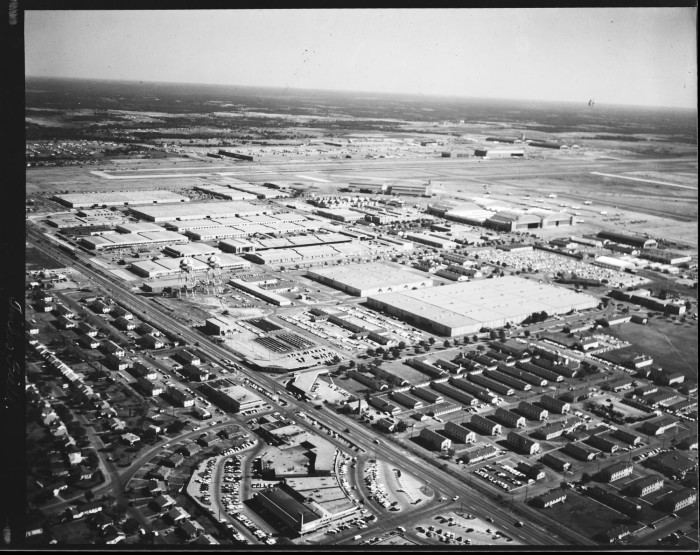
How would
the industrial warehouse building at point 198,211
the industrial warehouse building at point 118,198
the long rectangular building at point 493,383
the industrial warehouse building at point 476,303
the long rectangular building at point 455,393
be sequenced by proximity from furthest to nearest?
1. the industrial warehouse building at point 118,198
2. the industrial warehouse building at point 198,211
3. the industrial warehouse building at point 476,303
4. the long rectangular building at point 493,383
5. the long rectangular building at point 455,393

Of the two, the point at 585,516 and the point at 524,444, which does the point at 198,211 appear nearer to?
the point at 524,444

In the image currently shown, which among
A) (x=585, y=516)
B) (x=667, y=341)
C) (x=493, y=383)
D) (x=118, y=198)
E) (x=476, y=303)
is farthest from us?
(x=118, y=198)

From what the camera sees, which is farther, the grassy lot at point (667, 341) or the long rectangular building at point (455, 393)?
the grassy lot at point (667, 341)

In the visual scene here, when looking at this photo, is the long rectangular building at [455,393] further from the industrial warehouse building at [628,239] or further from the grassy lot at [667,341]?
the industrial warehouse building at [628,239]

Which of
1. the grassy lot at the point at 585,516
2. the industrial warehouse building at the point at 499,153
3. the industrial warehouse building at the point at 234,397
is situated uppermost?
the industrial warehouse building at the point at 499,153

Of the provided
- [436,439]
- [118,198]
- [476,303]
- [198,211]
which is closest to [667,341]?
[476,303]

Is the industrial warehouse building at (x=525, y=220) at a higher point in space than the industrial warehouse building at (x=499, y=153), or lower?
lower

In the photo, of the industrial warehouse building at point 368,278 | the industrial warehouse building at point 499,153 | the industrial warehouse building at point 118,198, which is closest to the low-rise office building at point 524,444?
the industrial warehouse building at point 368,278
